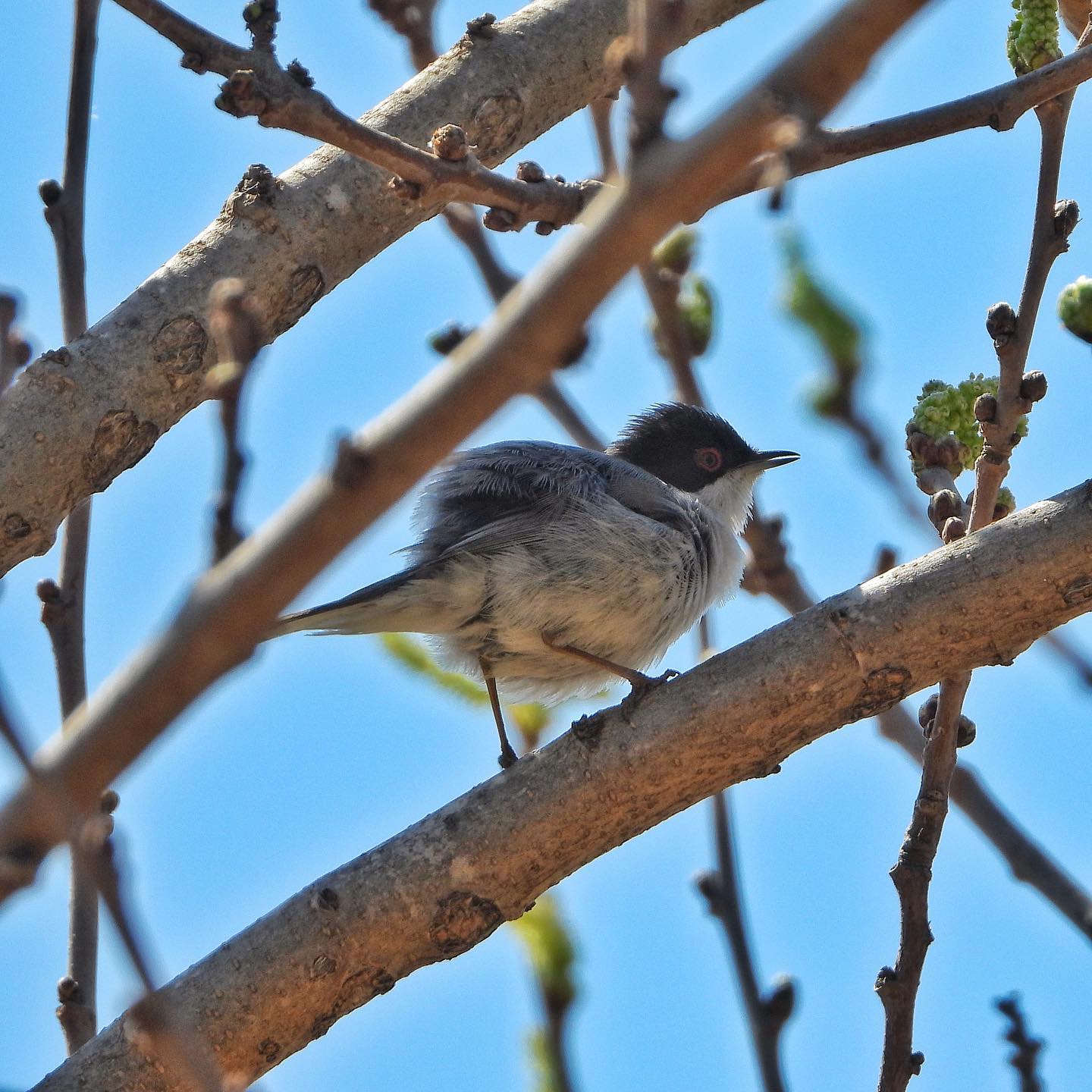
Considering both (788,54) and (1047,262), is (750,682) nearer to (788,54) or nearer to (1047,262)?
(1047,262)

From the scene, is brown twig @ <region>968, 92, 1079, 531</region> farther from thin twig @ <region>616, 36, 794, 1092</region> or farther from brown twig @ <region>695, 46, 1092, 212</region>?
thin twig @ <region>616, 36, 794, 1092</region>

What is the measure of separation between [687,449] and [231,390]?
4.91 meters

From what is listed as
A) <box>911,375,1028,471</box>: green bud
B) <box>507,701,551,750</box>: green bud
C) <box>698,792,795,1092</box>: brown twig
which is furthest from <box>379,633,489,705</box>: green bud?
<box>911,375,1028,471</box>: green bud

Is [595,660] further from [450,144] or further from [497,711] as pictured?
[450,144]

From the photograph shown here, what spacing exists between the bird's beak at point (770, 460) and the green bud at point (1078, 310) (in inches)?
131

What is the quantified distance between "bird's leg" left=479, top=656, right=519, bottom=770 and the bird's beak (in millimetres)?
1696

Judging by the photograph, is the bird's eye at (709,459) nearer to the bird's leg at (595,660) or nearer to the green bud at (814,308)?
the bird's leg at (595,660)

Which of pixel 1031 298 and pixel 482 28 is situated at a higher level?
pixel 482 28

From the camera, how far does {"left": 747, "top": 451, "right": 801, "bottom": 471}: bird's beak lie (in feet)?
20.0

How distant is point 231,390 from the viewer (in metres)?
1.50

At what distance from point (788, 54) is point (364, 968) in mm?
2394

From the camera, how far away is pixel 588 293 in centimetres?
154

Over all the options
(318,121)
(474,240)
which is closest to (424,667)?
(474,240)

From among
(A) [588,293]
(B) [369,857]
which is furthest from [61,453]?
(A) [588,293]
